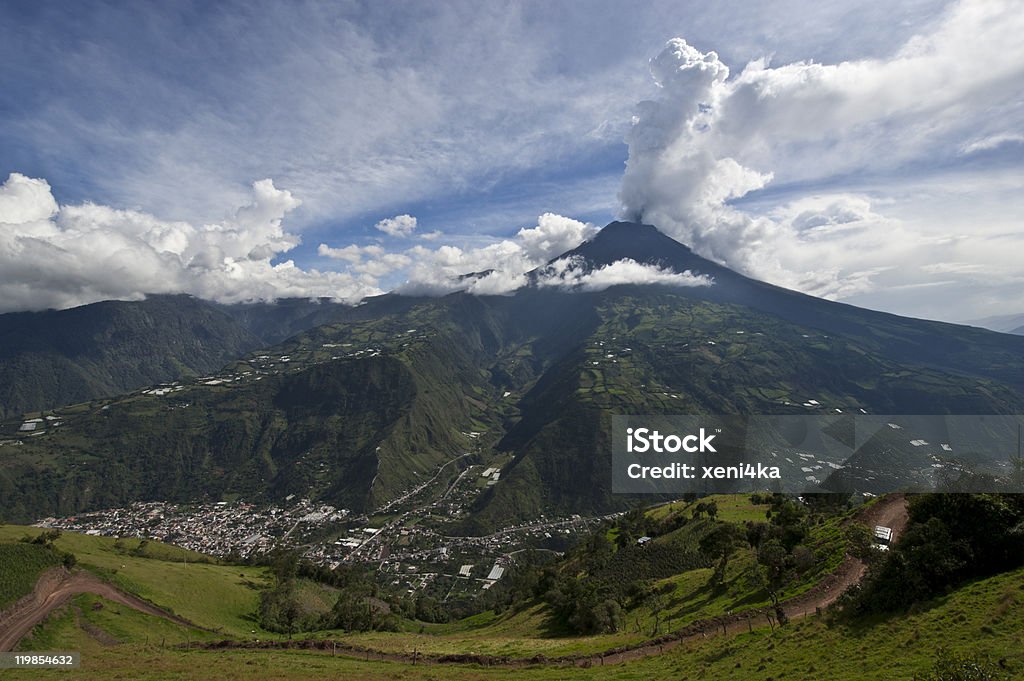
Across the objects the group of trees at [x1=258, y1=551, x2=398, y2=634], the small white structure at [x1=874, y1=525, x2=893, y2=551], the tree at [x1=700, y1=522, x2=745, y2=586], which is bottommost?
the group of trees at [x1=258, y1=551, x2=398, y2=634]

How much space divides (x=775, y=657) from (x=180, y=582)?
107003mm

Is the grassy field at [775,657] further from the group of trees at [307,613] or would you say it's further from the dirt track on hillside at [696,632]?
the group of trees at [307,613]

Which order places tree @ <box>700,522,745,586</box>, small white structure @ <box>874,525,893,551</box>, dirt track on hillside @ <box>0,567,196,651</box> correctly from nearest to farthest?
small white structure @ <box>874,525,893,551</box>
dirt track on hillside @ <box>0,567,196,651</box>
tree @ <box>700,522,745,586</box>

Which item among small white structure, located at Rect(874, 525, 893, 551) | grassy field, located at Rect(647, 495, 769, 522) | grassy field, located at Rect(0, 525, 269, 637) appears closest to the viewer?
small white structure, located at Rect(874, 525, 893, 551)

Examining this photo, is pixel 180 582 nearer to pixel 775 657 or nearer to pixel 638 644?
pixel 638 644

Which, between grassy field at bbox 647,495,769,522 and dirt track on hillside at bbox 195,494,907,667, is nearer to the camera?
dirt track on hillside at bbox 195,494,907,667

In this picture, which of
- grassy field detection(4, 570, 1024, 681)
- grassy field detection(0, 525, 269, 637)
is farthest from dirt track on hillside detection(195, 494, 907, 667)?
grassy field detection(0, 525, 269, 637)

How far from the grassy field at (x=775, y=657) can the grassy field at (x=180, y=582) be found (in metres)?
32.5

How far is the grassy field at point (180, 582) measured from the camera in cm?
7931

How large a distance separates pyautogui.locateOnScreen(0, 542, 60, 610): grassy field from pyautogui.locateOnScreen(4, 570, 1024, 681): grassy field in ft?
85.8

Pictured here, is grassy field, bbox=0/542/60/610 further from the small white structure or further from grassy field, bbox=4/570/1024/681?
the small white structure

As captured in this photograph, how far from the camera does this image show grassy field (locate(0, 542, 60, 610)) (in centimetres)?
6400

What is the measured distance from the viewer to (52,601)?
68.0 meters

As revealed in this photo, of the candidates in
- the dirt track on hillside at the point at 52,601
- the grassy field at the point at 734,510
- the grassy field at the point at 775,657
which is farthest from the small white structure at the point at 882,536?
the dirt track on hillside at the point at 52,601
